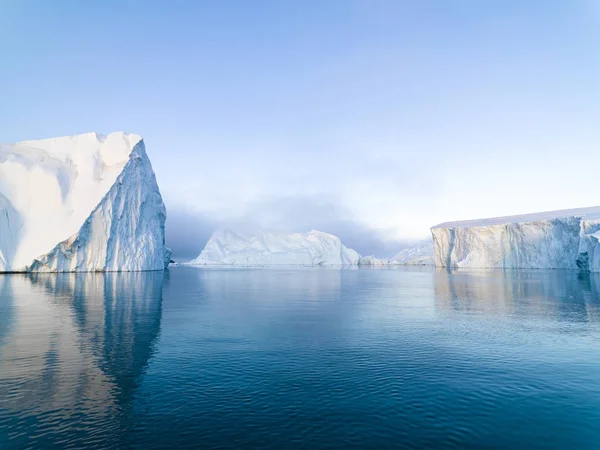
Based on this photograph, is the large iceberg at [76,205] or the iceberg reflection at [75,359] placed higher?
the large iceberg at [76,205]

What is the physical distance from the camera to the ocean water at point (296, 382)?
26.0 feet

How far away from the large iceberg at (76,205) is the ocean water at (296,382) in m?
43.4

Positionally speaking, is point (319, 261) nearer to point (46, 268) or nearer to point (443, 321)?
point (46, 268)

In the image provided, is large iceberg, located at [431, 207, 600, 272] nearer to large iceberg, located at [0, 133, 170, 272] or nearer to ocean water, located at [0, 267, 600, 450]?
ocean water, located at [0, 267, 600, 450]

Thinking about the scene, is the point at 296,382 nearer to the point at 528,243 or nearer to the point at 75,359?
the point at 75,359

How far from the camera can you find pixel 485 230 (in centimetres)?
10981

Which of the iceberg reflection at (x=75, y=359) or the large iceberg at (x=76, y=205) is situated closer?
the iceberg reflection at (x=75, y=359)

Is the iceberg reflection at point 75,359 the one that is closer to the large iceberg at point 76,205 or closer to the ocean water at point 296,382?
the ocean water at point 296,382

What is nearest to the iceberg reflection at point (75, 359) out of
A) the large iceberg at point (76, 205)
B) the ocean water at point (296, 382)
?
the ocean water at point (296, 382)

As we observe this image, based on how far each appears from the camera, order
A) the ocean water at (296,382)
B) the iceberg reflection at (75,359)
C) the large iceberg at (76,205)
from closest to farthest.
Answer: the ocean water at (296,382) → the iceberg reflection at (75,359) → the large iceberg at (76,205)

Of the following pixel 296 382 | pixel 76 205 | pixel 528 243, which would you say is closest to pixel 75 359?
pixel 296 382

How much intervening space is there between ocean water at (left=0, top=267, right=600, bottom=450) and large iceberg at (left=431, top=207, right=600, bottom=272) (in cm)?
6235

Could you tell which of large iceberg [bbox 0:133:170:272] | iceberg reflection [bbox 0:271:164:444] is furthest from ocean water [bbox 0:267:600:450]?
large iceberg [bbox 0:133:170:272]

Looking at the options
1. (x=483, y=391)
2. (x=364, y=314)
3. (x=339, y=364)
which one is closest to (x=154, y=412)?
(x=339, y=364)
